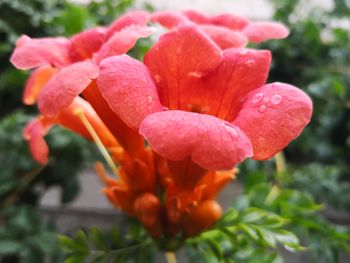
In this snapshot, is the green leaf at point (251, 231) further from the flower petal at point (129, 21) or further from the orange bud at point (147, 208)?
the flower petal at point (129, 21)

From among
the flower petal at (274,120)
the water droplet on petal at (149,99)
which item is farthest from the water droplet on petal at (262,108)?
the water droplet on petal at (149,99)

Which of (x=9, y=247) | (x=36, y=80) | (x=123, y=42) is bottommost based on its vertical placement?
(x=9, y=247)

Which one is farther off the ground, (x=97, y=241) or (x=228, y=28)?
(x=228, y=28)

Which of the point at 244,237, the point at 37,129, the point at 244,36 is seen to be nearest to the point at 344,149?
the point at 244,237

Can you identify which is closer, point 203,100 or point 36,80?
point 203,100

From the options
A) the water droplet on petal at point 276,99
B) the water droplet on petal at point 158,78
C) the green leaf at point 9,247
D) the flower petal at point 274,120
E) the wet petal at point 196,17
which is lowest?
the green leaf at point 9,247

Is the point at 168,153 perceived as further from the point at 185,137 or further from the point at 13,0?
the point at 13,0

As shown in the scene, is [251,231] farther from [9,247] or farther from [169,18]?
[9,247]

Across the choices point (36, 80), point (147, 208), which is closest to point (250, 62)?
point (147, 208)
